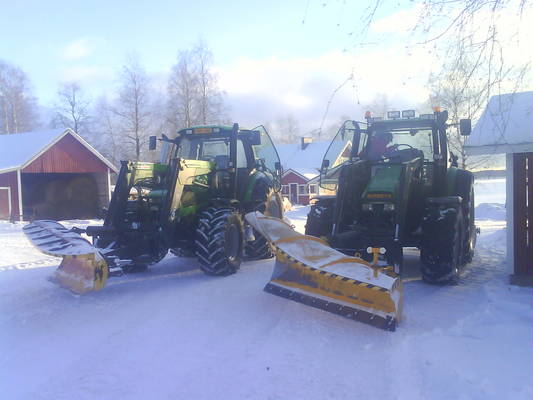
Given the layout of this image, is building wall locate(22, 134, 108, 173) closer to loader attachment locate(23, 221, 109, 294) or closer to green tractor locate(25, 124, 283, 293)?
green tractor locate(25, 124, 283, 293)

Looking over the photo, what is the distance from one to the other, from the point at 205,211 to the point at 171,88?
27344 mm

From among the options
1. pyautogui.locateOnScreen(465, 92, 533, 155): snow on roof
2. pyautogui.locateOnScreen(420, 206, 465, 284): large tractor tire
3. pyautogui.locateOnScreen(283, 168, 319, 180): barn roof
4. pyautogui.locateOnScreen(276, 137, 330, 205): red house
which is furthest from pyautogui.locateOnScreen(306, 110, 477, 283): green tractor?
pyautogui.locateOnScreen(283, 168, 319, 180): barn roof

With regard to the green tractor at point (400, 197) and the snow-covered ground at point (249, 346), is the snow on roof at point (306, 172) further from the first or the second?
the snow-covered ground at point (249, 346)

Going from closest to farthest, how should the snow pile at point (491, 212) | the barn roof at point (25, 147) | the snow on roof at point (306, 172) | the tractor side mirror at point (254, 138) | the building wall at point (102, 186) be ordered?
1. the tractor side mirror at point (254, 138)
2. the snow pile at point (491, 212)
3. the barn roof at point (25, 147)
4. the building wall at point (102, 186)
5. the snow on roof at point (306, 172)

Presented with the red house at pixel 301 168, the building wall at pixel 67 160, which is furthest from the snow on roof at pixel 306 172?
the building wall at pixel 67 160

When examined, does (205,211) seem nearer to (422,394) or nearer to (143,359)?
(143,359)

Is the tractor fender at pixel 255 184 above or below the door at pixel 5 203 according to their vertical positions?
above

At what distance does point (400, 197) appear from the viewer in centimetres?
681

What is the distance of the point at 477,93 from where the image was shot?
5879 mm

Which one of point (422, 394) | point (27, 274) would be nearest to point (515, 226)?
point (422, 394)

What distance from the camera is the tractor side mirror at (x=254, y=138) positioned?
31.5ft

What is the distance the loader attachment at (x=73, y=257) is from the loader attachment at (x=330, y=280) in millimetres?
2125

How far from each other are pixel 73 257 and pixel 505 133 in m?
6.88

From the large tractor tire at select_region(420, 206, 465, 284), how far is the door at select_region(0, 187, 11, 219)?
2053 centimetres
